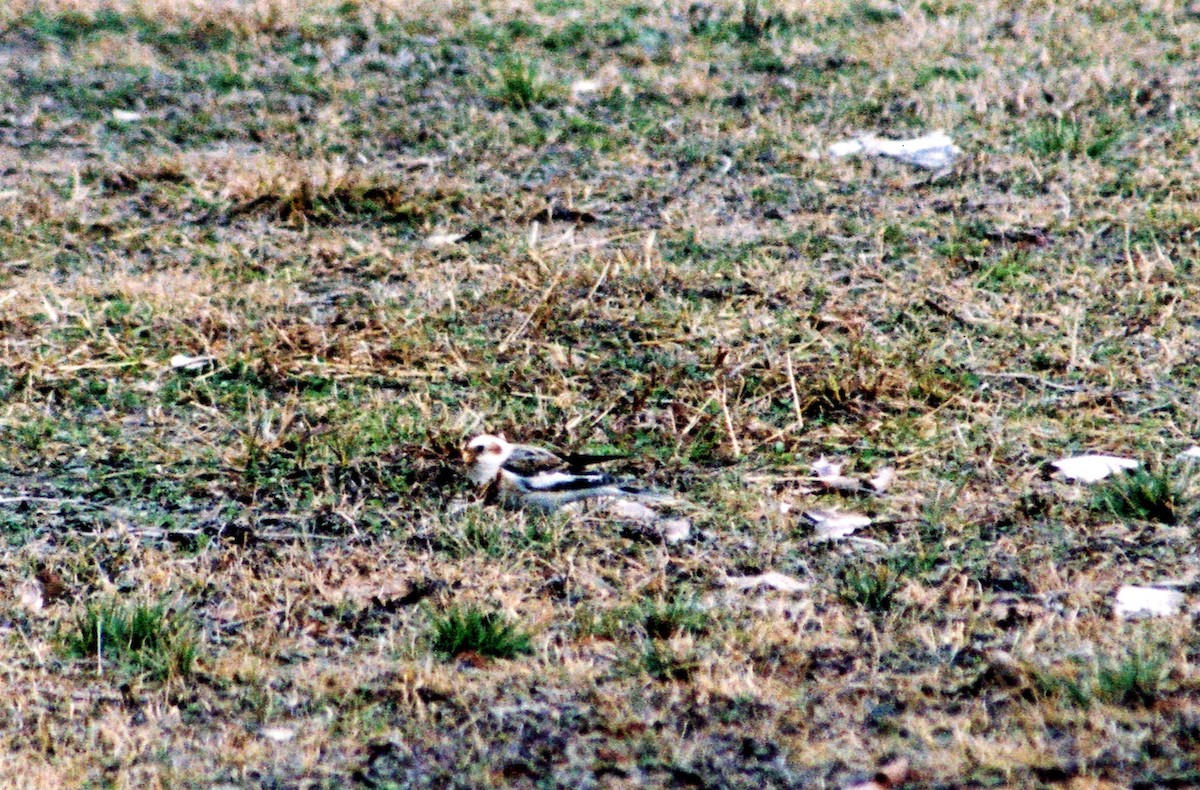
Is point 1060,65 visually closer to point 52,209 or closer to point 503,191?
point 503,191

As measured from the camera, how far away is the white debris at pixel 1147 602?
3115 mm

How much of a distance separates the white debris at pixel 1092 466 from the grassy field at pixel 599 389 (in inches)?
2.3

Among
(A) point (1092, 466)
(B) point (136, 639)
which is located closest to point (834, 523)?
(A) point (1092, 466)

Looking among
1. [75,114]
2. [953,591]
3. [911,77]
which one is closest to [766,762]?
[953,591]

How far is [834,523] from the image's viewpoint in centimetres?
359

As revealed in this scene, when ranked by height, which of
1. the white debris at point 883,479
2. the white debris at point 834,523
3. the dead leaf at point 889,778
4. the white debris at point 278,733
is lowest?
the white debris at point 834,523

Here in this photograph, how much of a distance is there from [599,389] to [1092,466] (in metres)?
1.25

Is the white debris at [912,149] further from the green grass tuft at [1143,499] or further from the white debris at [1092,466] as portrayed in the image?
the green grass tuft at [1143,499]

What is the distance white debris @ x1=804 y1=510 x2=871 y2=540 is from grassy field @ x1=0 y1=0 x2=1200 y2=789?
35mm

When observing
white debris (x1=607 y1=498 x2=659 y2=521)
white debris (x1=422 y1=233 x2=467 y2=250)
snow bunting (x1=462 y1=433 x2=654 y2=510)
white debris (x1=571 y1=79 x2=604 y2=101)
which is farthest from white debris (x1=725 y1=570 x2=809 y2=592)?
white debris (x1=571 y1=79 x2=604 y2=101)

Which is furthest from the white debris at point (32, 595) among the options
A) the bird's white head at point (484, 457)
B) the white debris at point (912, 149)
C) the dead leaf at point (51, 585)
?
the white debris at point (912, 149)

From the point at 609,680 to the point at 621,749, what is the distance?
0.83 feet

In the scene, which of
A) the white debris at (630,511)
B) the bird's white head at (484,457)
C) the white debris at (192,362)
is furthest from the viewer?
the white debris at (192,362)

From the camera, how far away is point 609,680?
119 inches
